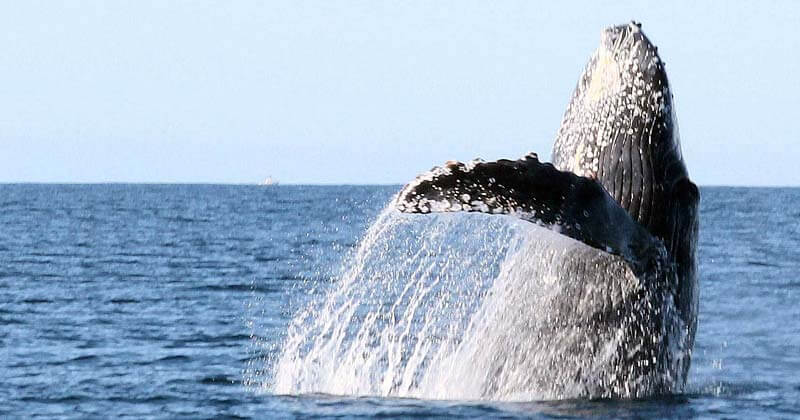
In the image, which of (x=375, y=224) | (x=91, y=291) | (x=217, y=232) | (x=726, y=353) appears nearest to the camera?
(x=375, y=224)

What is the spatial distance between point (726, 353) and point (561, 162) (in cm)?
444

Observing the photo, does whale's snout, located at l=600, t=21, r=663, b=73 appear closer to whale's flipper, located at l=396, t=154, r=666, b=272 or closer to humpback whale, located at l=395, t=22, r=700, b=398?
humpback whale, located at l=395, t=22, r=700, b=398

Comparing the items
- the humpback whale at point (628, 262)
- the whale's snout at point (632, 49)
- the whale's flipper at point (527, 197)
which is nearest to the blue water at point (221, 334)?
the humpback whale at point (628, 262)

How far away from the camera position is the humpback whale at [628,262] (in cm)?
1072

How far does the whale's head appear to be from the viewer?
427 inches

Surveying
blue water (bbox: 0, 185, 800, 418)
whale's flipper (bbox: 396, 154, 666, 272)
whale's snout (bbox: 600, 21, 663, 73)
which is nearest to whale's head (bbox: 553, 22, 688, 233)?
whale's snout (bbox: 600, 21, 663, 73)

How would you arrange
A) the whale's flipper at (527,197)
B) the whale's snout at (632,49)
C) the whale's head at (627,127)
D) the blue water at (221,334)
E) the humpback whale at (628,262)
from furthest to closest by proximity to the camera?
the blue water at (221,334) → the whale's snout at (632,49) → the whale's head at (627,127) → the humpback whale at (628,262) → the whale's flipper at (527,197)

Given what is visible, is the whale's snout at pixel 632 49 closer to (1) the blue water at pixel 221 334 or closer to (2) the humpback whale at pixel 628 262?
(2) the humpback whale at pixel 628 262

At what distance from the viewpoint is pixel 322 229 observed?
176 ft

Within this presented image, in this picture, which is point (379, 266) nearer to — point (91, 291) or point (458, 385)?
point (91, 291)

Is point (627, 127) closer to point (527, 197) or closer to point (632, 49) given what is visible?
point (632, 49)

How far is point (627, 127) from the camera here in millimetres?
11031

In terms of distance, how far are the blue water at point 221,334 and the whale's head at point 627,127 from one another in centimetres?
164

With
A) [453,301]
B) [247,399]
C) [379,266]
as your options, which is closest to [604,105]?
[247,399]
